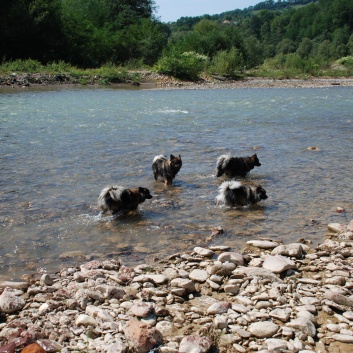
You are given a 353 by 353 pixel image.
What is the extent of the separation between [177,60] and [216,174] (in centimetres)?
3171

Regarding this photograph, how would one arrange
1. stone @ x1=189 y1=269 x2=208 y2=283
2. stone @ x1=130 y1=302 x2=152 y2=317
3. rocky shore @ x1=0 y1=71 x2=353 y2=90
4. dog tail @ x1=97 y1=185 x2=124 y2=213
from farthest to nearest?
rocky shore @ x1=0 y1=71 x2=353 y2=90 < dog tail @ x1=97 y1=185 x2=124 y2=213 < stone @ x1=189 y1=269 x2=208 y2=283 < stone @ x1=130 y1=302 x2=152 y2=317

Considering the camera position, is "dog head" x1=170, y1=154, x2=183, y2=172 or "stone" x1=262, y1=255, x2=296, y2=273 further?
"dog head" x1=170, y1=154, x2=183, y2=172

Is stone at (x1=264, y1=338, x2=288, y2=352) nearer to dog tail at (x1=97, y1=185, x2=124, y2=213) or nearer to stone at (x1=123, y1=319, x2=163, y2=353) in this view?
stone at (x1=123, y1=319, x2=163, y2=353)

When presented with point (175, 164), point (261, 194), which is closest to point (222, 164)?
point (175, 164)

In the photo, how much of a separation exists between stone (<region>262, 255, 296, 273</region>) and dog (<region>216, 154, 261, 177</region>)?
402cm

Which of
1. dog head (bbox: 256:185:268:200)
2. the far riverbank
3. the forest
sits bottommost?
dog head (bbox: 256:185:268:200)

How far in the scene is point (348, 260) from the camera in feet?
16.8

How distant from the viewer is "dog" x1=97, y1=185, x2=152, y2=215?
22.0 ft

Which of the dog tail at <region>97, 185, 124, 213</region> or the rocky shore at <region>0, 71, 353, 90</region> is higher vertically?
the rocky shore at <region>0, 71, 353, 90</region>

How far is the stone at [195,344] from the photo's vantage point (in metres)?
3.42

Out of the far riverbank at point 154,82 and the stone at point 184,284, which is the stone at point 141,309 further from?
the far riverbank at point 154,82

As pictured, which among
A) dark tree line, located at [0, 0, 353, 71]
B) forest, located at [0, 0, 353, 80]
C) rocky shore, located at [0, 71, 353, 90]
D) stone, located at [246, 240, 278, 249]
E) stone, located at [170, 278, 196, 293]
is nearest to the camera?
stone, located at [170, 278, 196, 293]

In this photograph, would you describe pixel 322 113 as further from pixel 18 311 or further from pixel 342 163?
pixel 18 311

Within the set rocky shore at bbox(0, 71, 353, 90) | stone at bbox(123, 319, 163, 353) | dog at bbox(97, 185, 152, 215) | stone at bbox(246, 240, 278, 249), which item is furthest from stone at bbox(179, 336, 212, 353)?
rocky shore at bbox(0, 71, 353, 90)
